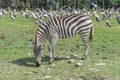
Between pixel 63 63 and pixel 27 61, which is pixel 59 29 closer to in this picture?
pixel 63 63

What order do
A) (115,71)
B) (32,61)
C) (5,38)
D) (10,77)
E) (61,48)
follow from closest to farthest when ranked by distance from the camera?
1. (10,77)
2. (115,71)
3. (32,61)
4. (61,48)
5. (5,38)

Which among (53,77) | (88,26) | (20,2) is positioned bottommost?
(53,77)

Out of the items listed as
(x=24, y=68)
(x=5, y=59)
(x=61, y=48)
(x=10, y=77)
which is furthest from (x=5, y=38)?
(x=10, y=77)

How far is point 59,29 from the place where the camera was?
1211cm

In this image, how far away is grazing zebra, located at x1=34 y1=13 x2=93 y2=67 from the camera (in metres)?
11.6

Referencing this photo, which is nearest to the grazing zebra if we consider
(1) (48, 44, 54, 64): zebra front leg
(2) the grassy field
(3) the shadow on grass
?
(1) (48, 44, 54, 64): zebra front leg

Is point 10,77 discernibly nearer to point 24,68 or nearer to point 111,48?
point 24,68

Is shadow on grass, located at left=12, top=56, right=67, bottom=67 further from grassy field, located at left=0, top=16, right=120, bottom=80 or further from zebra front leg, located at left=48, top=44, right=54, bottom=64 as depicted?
zebra front leg, located at left=48, top=44, right=54, bottom=64

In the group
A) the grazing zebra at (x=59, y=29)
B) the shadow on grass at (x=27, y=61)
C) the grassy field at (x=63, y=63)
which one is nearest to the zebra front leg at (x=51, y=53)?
the grazing zebra at (x=59, y=29)

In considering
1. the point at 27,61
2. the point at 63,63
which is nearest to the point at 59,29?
the point at 63,63

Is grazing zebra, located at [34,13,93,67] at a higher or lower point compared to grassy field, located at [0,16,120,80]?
higher

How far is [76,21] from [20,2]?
6262 cm

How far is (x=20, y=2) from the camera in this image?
7412 centimetres

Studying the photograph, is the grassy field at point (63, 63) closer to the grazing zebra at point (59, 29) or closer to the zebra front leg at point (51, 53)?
the zebra front leg at point (51, 53)
